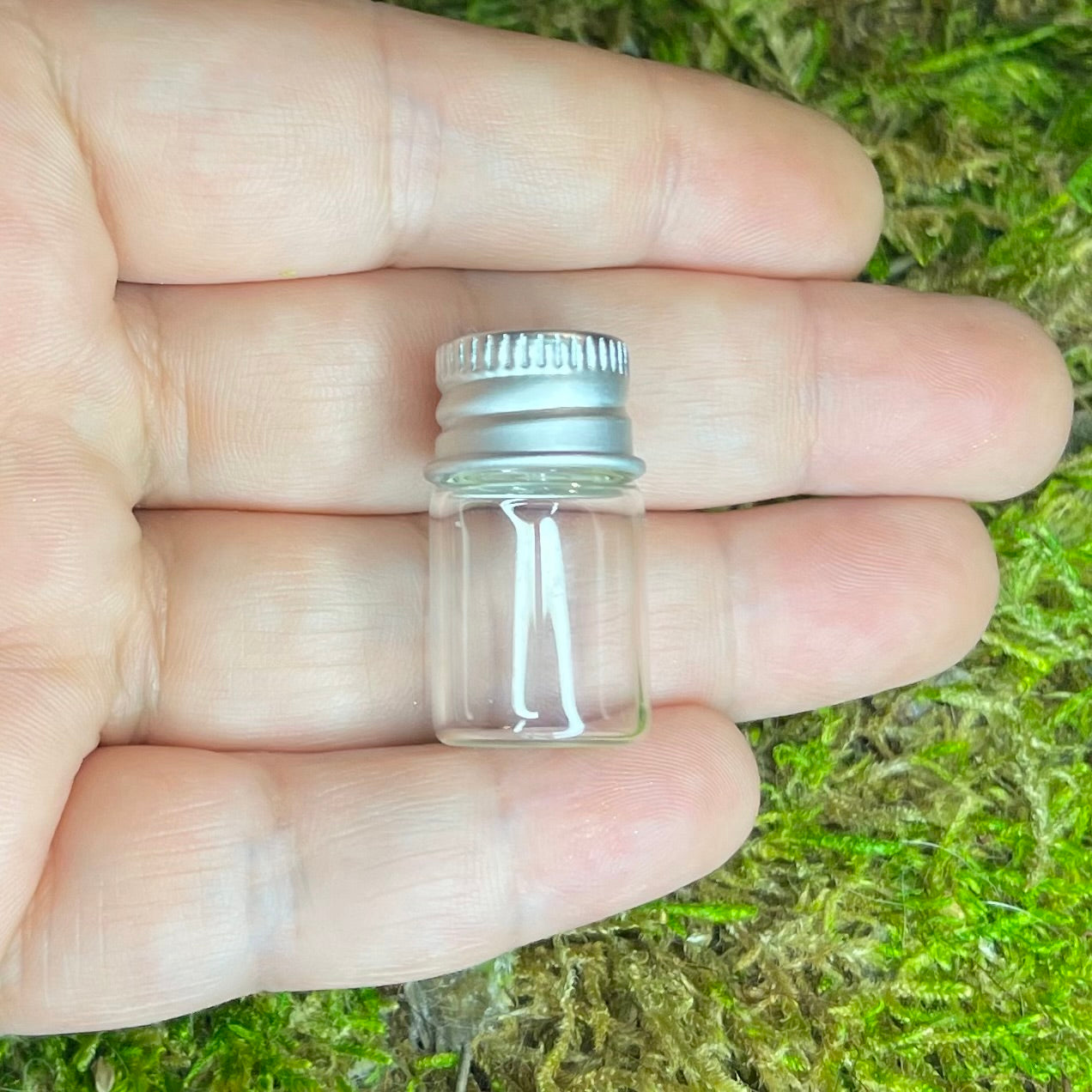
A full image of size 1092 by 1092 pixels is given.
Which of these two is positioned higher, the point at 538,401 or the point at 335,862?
the point at 538,401

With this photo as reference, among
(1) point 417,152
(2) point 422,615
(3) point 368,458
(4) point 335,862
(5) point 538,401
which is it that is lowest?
(4) point 335,862

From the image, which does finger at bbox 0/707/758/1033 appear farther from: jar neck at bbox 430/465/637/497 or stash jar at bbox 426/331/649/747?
jar neck at bbox 430/465/637/497

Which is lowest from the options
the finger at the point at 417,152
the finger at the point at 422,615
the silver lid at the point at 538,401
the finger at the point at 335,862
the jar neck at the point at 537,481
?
the finger at the point at 335,862

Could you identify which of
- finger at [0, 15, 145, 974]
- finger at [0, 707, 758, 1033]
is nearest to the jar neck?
finger at [0, 707, 758, 1033]

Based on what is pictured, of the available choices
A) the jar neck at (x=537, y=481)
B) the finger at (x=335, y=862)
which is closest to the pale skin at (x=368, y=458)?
the finger at (x=335, y=862)

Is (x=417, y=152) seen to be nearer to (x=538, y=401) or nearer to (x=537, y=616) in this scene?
(x=538, y=401)

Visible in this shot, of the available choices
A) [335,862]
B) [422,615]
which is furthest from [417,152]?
[335,862]

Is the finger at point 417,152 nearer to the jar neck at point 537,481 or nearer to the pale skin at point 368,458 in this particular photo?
the pale skin at point 368,458
